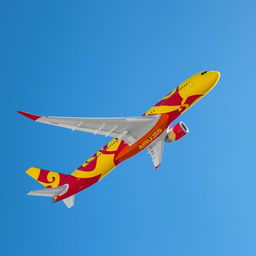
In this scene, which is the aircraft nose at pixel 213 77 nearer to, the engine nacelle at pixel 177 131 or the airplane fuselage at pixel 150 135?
the airplane fuselage at pixel 150 135

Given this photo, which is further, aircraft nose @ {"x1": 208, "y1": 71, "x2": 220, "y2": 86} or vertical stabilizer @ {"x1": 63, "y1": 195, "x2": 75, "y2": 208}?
vertical stabilizer @ {"x1": 63, "y1": 195, "x2": 75, "y2": 208}

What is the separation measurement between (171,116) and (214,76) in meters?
6.43

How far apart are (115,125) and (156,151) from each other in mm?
9213

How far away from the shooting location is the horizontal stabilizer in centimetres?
5351

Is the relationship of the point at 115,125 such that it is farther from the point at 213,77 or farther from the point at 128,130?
the point at 213,77

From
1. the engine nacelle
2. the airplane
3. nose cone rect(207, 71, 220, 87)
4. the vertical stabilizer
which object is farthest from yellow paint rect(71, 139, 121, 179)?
nose cone rect(207, 71, 220, 87)

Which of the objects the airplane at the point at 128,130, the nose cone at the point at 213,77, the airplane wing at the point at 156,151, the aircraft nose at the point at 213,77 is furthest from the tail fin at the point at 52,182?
the aircraft nose at the point at 213,77

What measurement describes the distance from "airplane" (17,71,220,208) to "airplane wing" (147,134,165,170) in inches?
11.2

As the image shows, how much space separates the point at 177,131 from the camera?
55.4 meters

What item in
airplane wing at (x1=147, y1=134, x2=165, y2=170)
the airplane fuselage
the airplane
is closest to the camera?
the airplane

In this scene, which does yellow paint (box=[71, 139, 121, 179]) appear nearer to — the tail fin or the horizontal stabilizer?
the tail fin

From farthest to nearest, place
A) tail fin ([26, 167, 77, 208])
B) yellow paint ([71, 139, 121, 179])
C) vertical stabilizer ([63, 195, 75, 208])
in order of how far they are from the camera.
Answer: vertical stabilizer ([63, 195, 75, 208]) → tail fin ([26, 167, 77, 208]) → yellow paint ([71, 139, 121, 179])

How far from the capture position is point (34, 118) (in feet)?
149

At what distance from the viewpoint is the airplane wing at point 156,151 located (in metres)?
56.9
